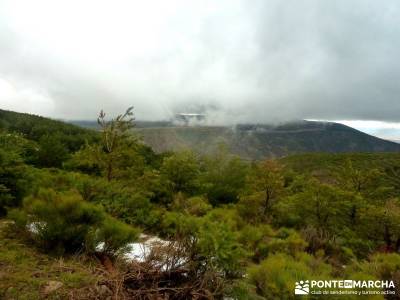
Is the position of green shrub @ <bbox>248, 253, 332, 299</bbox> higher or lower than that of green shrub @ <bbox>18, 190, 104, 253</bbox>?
lower

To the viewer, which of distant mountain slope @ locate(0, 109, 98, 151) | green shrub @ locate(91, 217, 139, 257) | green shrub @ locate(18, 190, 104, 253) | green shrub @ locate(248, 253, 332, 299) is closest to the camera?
green shrub @ locate(248, 253, 332, 299)

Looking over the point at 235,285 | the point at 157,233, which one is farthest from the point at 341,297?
the point at 157,233

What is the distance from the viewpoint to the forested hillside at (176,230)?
5441mm

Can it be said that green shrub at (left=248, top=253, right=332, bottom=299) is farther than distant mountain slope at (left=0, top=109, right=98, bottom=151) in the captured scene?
No

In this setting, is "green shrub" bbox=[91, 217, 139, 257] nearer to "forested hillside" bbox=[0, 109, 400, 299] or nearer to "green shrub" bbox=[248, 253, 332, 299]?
"forested hillside" bbox=[0, 109, 400, 299]

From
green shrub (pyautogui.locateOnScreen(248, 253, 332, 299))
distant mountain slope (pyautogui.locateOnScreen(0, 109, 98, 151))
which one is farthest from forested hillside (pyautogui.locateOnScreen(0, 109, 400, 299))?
distant mountain slope (pyautogui.locateOnScreen(0, 109, 98, 151))

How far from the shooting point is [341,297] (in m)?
5.21

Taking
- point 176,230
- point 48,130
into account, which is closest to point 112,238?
point 176,230

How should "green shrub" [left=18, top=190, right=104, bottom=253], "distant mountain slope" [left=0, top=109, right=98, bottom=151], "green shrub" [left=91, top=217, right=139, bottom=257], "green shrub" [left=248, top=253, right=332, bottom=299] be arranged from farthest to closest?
"distant mountain slope" [left=0, top=109, right=98, bottom=151], "green shrub" [left=91, top=217, right=139, bottom=257], "green shrub" [left=18, top=190, right=104, bottom=253], "green shrub" [left=248, top=253, right=332, bottom=299]

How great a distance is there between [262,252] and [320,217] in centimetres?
744

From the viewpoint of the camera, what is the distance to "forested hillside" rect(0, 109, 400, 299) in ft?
17.9

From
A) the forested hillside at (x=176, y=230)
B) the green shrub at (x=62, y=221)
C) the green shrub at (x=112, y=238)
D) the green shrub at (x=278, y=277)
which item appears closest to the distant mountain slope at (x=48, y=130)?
Result: the forested hillside at (x=176, y=230)

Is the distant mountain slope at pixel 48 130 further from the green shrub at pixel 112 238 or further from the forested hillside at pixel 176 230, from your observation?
the green shrub at pixel 112 238

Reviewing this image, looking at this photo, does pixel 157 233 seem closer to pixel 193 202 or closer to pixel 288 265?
pixel 193 202
